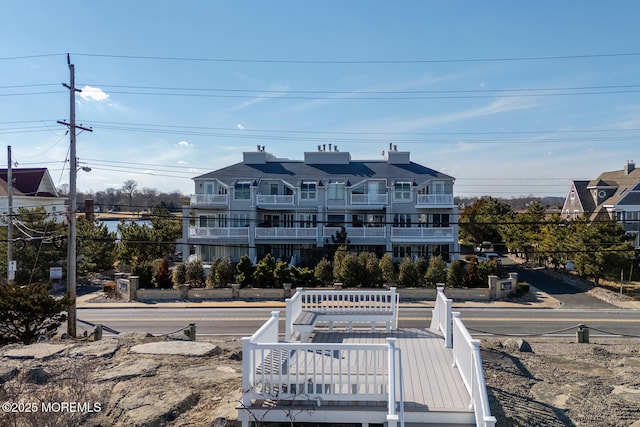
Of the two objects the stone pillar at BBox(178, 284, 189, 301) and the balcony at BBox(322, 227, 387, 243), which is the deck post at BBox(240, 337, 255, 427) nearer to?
the stone pillar at BBox(178, 284, 189, 301)

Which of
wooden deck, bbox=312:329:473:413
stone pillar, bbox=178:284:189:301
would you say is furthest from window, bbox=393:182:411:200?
wooden deck, bbox=312:329:473:413

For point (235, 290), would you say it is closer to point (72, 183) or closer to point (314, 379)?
point (72, 183)

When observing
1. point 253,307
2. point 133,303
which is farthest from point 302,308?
point 133,303

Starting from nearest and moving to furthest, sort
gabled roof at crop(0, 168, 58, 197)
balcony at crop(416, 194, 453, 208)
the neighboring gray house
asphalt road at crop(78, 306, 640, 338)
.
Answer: asphalt road at crop(78, 306, 640, 338)
balcony at crop(416, 194, 453, 208)
the neighboring gray house
gabled roof at crop(0, 168, 58, 197)

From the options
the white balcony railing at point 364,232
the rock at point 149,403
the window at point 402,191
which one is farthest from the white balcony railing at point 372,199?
the rock at point 149,403

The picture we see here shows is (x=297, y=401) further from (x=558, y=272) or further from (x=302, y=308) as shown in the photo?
(x=558, y=272)

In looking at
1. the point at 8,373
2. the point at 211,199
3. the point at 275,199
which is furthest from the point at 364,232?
the point at 8,373

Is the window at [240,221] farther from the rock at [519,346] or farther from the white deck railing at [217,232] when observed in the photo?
the rock at [519,346]
